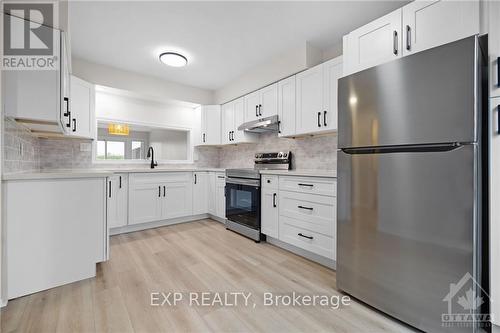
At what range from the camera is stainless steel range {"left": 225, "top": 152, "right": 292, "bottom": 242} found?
288 cm

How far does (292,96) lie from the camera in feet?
9.31

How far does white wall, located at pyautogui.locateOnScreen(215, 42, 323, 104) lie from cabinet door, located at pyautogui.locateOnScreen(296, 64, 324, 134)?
150 mm

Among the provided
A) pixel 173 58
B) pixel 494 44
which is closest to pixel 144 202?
pixel 173 58

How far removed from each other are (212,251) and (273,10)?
2551 mm

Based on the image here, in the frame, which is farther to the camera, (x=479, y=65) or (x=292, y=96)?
(x=292, y=96)

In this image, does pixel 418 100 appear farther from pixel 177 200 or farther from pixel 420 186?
pixel 177 200

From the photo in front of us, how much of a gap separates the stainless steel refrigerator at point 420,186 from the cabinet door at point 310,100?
3.16 feet

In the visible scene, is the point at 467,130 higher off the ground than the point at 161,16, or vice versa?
the point at 161,16

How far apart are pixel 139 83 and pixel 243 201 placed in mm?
2493

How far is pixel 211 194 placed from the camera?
393cm

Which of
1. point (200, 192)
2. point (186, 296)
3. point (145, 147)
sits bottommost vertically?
point (186, 296)

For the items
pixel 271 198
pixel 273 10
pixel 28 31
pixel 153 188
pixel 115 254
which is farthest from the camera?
pixel 153 188

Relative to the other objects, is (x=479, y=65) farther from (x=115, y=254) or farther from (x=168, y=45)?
(x=115, y=254)

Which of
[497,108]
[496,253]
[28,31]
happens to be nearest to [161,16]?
[28,31]
